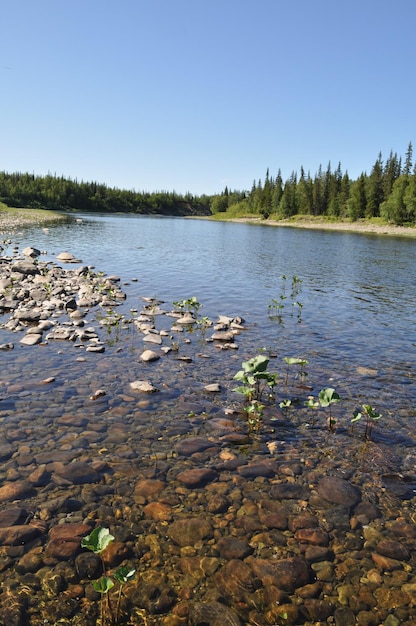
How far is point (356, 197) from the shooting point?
138000mm

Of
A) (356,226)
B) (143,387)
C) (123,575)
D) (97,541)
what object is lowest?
→ (143,387)

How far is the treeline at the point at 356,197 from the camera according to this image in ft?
384

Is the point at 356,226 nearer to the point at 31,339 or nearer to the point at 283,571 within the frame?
the point at 31,339

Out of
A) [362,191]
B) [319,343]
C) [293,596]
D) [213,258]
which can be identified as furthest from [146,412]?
[362,191]

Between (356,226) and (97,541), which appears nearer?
(97,541)

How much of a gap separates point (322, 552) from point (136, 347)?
9.94 meters

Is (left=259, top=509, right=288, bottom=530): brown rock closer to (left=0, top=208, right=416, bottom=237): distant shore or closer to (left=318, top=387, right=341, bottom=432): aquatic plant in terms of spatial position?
(left=318, top=387, right=341, bottom=432): aquatic plant

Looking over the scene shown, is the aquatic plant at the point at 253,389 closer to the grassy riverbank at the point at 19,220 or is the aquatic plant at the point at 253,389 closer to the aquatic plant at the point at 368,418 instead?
the aquatic plant at the point at 368,418

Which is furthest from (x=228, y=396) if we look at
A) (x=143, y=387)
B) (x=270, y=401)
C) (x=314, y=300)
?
(x=314, y=300)

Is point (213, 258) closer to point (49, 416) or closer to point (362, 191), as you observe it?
point (49, 416)

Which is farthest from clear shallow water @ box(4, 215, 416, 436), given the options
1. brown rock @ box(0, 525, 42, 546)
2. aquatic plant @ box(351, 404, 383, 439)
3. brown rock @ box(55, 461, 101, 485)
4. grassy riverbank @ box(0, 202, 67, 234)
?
grassy riverbank @ box(0, 202, 67, 234)

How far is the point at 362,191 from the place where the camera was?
138500mm

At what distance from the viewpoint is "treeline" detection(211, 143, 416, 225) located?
117m

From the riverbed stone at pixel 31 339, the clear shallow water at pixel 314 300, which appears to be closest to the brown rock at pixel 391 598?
the clear shallow water at pixel 314 300
